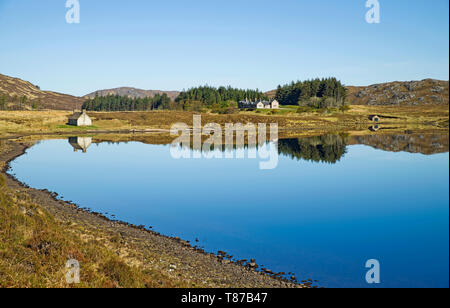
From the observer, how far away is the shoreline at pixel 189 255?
1377 cm

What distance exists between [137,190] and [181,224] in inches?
416

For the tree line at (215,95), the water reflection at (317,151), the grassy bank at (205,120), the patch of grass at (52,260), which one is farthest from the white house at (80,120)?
the patch of grass at (52,260)

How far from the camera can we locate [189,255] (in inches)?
647

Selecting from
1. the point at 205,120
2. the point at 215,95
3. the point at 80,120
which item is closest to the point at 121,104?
the point at 215,95

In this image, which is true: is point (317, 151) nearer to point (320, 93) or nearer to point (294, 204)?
point (294, 204)

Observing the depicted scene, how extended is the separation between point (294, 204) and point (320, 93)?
13310 centimetres

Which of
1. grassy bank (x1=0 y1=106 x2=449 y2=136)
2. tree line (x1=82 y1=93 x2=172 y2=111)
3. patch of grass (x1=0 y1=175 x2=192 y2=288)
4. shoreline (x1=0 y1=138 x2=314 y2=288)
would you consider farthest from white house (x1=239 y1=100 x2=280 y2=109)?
patch of grass (x1=0 y1=175 x2=192 y2=288)

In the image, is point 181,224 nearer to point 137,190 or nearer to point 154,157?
point 137,190

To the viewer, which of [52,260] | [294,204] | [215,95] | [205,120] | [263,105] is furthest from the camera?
[215,95]

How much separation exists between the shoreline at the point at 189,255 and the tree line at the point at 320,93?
435 ft

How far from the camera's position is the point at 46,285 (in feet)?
→ 33.3

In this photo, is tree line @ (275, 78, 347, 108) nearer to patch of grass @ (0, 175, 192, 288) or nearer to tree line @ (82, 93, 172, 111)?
tree line @ (82, 93, 172, 111)

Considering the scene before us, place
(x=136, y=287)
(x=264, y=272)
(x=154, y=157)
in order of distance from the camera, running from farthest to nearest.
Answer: (x=154, y=157) → (x=264, y=272) → (x=136, y=287)
